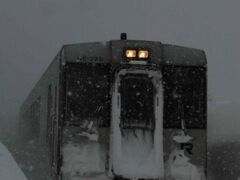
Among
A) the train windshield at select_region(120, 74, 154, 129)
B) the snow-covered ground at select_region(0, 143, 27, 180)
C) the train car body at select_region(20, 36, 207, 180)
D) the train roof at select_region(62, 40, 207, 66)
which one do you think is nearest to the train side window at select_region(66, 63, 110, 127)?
the train car body at select_region(20, 36, 207, 180)

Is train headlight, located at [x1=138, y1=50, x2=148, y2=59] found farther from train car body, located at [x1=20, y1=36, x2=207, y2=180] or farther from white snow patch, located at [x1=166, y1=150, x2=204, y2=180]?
white snow patch, located at [x1=166, y1=150, x2=204, y2=180]

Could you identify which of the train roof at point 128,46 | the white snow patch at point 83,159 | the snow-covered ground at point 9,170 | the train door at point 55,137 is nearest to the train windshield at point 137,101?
the train roof at point 128,46

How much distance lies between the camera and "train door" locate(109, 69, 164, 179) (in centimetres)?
655

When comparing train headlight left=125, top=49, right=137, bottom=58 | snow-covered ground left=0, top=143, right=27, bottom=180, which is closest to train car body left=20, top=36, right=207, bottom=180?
train headlight left=125, top=49, right=137, bottom=58

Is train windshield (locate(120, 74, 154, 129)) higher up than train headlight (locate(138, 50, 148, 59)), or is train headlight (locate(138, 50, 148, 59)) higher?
train headlight (locate(138, 50, 148, 59))

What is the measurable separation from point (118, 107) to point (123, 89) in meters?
0.25

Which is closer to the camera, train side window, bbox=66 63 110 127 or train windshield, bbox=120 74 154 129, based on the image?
train windshield, bbox=120 74 154 129

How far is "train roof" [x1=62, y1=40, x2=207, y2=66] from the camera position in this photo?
22.9 ft

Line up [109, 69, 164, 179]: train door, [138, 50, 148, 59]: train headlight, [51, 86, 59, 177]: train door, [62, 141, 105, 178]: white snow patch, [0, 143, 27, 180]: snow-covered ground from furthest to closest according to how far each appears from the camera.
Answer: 1. [0, 143, 27, 180]: snow-covered ground
2. [138, 50, 148, 59]: train headlight
3. [51, 86, 59, 177]: train door
4. [62, 141, 105, 178]: white snow patch
5. [109, 69, 164, 179]: train door

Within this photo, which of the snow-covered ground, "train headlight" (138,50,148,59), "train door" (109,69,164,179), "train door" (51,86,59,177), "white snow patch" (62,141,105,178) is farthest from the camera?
the snow-covered ground

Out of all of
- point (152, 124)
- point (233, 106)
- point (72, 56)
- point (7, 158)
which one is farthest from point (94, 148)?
point (233, 106)

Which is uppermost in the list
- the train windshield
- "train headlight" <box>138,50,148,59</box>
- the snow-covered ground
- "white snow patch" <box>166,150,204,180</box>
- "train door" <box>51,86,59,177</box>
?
"train headlight" <box>138,50,148,59</box>

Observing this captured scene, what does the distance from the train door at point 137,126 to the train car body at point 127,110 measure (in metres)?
0.01

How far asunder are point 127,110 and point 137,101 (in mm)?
181
